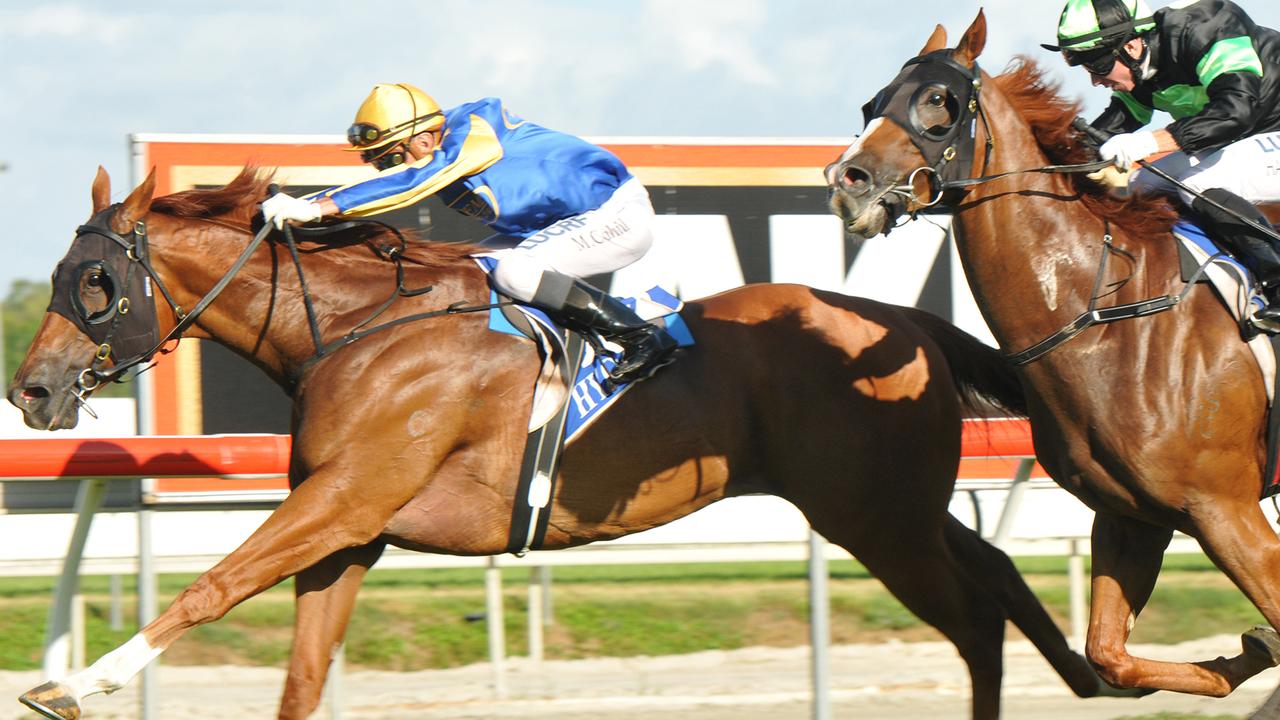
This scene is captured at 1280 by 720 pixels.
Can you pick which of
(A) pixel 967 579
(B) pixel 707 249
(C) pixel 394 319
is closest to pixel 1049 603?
(B) pixel 707 249

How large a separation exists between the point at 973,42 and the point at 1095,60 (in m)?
0.48

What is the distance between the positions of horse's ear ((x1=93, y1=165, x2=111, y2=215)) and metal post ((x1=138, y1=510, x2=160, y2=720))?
1289mm

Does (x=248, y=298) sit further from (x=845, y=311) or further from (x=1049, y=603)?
(x=1049, y=603)

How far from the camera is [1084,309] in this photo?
3805 mm

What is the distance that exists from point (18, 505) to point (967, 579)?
355 centimetres

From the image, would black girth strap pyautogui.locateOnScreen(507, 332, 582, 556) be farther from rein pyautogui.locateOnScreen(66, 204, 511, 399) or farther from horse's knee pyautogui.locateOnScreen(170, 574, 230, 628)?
horse's knee pyautogui.locateOnScreen(170, 574, 230, 628)

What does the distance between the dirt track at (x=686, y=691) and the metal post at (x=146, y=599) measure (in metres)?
0.72

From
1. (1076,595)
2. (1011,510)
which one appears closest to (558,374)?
(1011,510)

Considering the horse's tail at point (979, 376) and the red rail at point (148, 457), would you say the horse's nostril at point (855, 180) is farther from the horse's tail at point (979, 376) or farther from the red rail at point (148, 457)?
the red rail at point (148, 457)

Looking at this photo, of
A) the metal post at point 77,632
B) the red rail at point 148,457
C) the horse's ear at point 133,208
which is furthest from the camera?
the metal post at point 77,632

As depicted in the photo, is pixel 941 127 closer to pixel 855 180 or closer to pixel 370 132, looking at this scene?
pixel 855 180

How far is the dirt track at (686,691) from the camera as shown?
5742mm

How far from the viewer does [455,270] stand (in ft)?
15.0

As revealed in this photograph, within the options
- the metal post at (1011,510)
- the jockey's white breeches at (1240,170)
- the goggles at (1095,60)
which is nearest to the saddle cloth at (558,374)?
the goggles at (1095,60)
